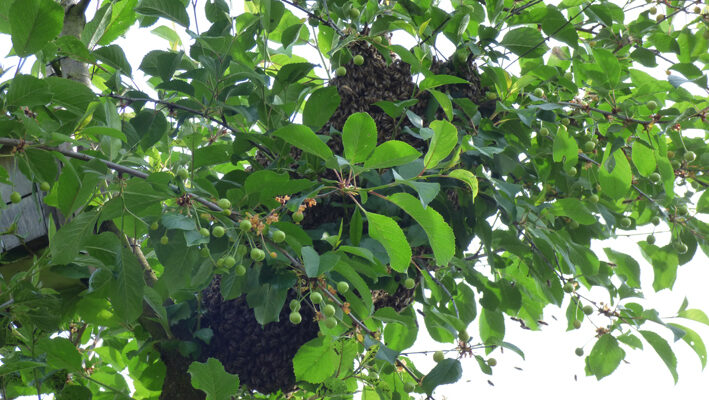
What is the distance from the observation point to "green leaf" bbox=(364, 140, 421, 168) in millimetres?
1289

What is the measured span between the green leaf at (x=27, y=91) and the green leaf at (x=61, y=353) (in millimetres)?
642

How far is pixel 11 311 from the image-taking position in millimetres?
1807

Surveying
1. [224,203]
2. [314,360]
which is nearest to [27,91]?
[224,203]

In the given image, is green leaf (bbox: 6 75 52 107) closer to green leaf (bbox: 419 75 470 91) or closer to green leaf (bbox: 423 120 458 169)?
green leaf (bbox: 423 120 458 169)

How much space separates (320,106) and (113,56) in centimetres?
54

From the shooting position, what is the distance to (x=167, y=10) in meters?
1.77

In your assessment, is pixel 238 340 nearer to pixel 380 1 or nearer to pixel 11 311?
pixel 11 311

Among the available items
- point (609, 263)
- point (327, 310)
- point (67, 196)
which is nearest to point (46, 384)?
point (67, 196)

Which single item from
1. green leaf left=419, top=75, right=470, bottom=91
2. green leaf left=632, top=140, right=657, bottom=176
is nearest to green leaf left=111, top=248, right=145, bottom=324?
green leaf left=419, top=75, right=470, bottom=91

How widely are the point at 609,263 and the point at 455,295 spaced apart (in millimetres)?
472

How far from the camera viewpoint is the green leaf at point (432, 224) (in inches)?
52.6

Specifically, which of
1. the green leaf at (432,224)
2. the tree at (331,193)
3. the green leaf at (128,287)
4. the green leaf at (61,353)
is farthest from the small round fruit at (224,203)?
the green leaf at (61,353)

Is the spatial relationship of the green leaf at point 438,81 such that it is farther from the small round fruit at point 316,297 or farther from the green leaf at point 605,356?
the green leaf at point 605,356

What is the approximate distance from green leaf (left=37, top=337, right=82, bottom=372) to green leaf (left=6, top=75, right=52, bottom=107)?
25.3 inches
